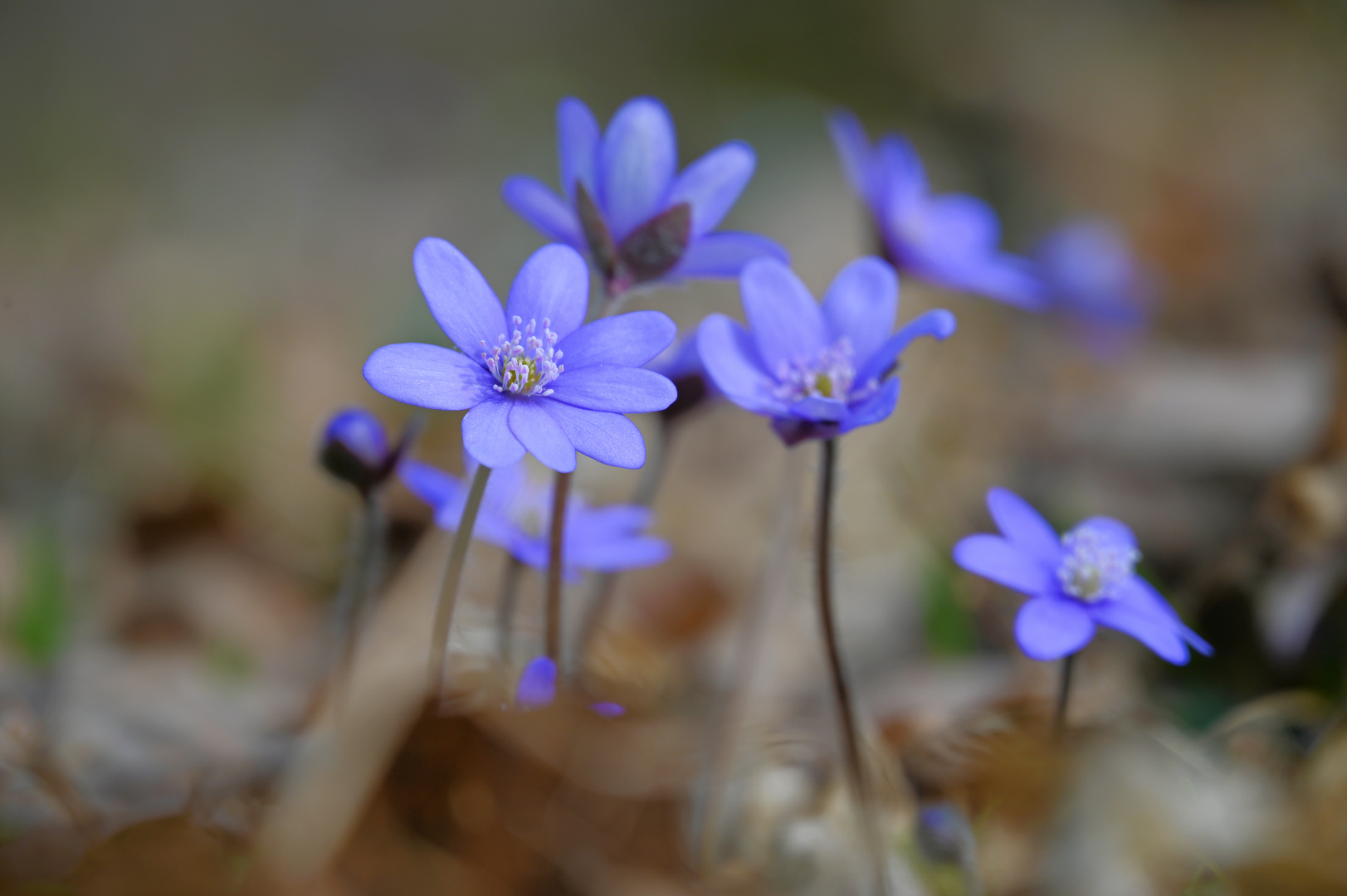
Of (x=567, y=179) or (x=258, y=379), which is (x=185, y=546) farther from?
(x=567, y=179)

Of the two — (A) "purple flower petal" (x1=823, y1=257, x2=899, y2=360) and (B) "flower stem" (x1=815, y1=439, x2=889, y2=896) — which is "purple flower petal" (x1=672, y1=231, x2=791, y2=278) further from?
(B) "flower stem" (x1=815, y1=439, x2=889, y2=896)

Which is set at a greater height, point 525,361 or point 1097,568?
point 525,361

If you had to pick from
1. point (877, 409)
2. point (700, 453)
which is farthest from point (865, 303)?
point (700, 453)

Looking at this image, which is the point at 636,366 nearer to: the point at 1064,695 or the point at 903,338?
the point at 903,338

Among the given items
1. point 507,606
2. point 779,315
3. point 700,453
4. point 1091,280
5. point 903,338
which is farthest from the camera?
point 1091,280

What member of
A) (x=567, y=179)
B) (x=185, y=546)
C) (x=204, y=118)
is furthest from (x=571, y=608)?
(x=204, y=118)

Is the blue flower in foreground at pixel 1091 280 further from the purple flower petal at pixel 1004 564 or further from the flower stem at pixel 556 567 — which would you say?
the flower stem at pixel 556 567
